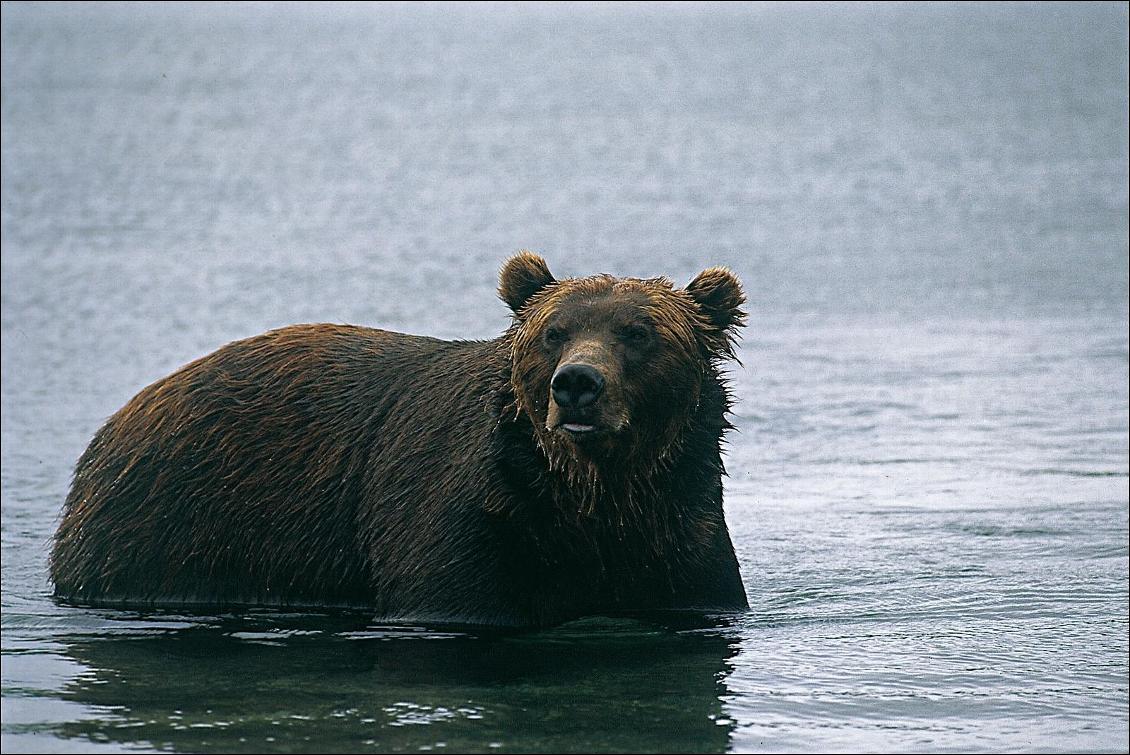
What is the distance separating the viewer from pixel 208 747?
620 centimetres

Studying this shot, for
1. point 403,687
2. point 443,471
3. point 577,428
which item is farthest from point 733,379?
point 403,687

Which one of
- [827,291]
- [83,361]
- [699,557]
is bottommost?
[699,557]

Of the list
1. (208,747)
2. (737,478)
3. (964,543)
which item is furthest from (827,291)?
(208,747)

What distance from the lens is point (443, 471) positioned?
802 cm

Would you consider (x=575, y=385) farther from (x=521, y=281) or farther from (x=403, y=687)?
(x=403, y=687)

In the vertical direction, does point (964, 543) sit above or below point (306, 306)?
below

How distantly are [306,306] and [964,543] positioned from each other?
12690mm

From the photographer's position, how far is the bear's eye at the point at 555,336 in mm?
7539

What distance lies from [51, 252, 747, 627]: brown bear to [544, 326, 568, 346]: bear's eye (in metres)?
0.01

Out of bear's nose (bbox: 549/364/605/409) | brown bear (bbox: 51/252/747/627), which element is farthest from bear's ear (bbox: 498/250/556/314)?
bear's nose (bbox: 549/364/605/409)

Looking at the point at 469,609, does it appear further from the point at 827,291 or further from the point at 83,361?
the point at 827,291

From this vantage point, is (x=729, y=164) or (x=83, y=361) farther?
(x=729, y=164)

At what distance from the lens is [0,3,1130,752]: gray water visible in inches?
269

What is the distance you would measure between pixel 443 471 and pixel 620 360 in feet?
3.36
